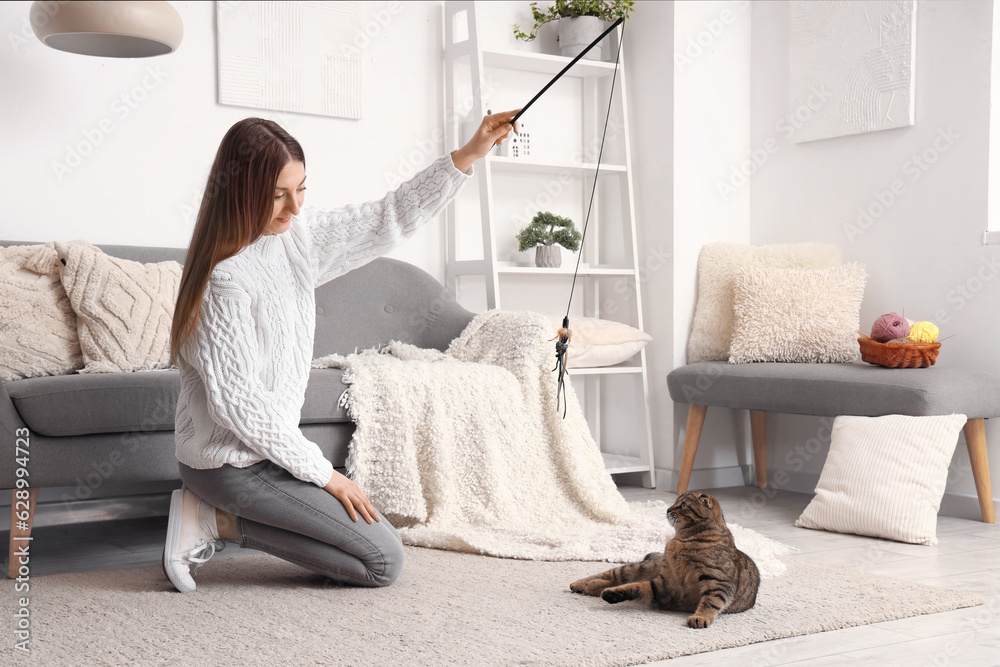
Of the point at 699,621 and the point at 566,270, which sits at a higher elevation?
the point at 566,270

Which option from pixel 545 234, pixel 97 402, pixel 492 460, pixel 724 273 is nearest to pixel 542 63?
pixel 545 234

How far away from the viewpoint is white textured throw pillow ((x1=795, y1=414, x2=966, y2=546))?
8.41 ft

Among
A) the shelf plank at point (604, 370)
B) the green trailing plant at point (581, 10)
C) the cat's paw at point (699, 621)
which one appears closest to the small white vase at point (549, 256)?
the shelf plank at point (604, 370)

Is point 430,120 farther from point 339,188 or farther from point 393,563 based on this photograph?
point 393,563

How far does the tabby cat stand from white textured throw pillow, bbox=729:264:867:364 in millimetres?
1486

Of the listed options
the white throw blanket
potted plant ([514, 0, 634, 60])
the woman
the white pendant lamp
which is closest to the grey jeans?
the woman

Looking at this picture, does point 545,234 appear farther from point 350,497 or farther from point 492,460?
point 350,497

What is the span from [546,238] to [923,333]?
1.31 metres

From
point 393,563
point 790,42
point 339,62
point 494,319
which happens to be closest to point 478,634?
point 393,563

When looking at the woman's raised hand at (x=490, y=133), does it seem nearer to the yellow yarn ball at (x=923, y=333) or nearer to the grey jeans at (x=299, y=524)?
the grey jeans at (x=299, y=524)

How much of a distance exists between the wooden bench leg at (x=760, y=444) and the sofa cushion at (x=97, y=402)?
83.3 inches

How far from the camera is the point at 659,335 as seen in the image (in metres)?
3.57

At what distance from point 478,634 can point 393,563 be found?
0.36 metres

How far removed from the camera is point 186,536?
1.94 metres
